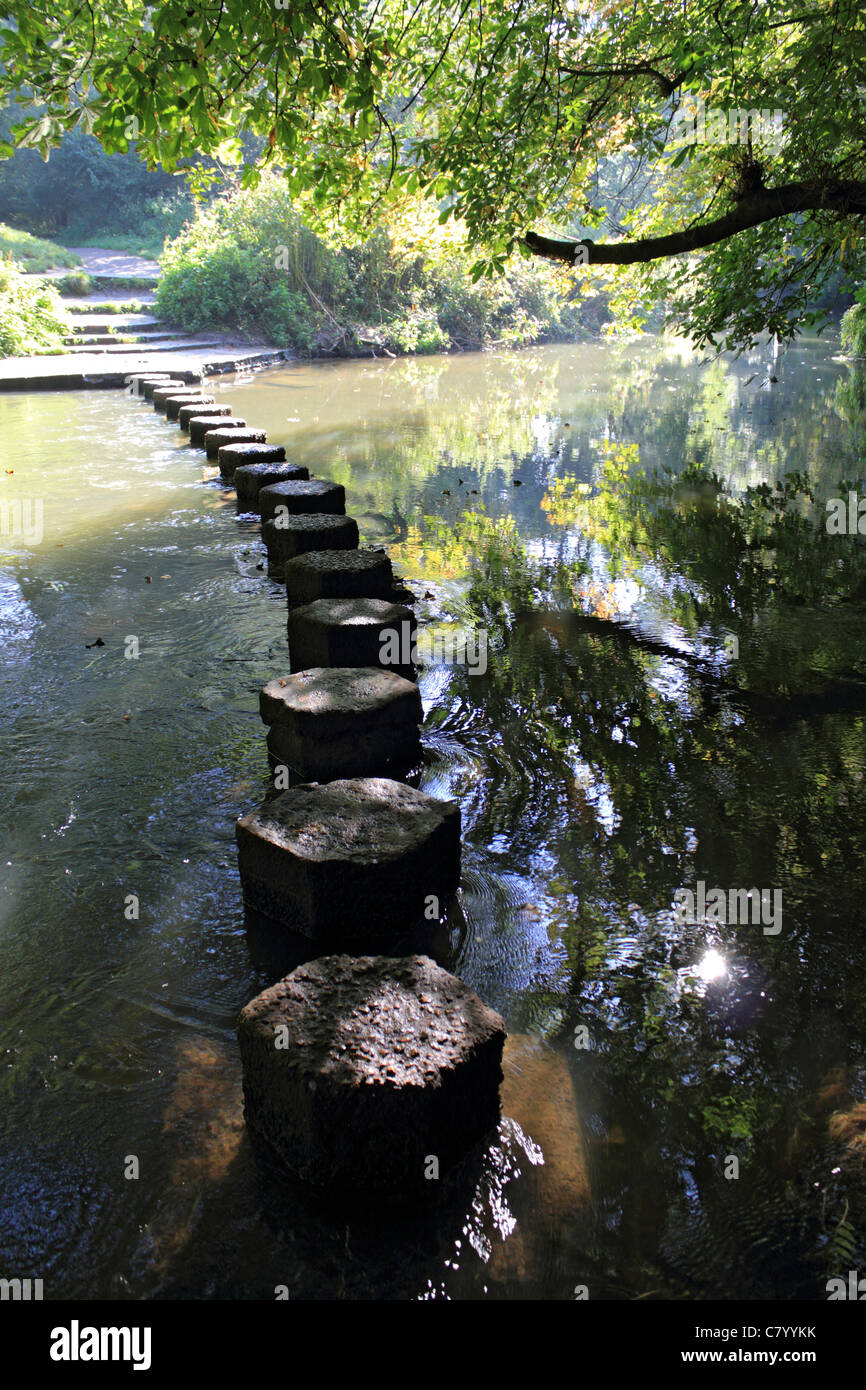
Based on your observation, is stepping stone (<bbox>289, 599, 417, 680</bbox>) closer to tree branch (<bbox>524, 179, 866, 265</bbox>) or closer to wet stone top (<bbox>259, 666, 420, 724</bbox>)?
wet stone top (<bbox>259, 666, 420, 724</bbox>)

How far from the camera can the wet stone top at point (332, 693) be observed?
11.0ft

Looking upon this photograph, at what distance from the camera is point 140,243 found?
39312 mm

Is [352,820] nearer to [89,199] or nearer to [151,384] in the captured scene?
[151,384]

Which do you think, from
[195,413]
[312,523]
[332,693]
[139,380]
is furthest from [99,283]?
[332,693]

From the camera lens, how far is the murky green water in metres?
1.95

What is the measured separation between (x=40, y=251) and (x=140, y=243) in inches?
390

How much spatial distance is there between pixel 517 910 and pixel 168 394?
1188 centimetres

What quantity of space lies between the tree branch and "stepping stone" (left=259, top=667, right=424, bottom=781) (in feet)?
18.4

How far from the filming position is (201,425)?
10336 millimetres

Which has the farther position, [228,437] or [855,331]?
[855,331]

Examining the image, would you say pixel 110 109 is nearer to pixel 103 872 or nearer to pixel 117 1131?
pixel 103 872

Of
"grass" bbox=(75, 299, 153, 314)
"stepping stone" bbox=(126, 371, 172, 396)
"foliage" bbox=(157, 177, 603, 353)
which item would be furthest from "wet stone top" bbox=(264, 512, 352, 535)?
"grass" bbox=(75, 299, 153, 314)

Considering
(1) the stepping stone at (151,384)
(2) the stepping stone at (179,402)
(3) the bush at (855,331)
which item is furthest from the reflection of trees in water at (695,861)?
(3) the bush at (855,331)

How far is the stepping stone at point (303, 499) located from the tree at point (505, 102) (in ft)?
6.77
